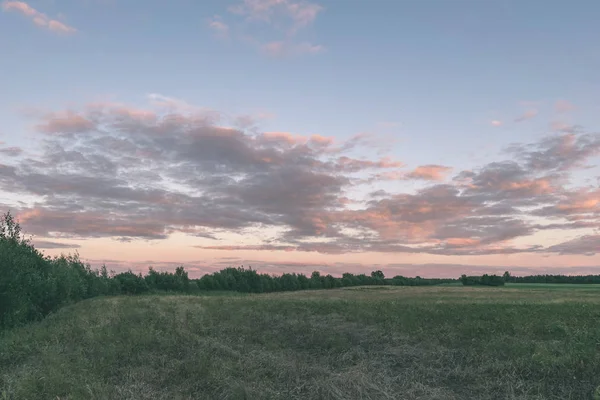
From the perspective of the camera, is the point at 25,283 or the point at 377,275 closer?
the point at 25,283

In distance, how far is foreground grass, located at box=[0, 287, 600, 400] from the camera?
15352mm

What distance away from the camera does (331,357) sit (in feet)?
65.3

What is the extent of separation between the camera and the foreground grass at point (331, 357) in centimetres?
1535

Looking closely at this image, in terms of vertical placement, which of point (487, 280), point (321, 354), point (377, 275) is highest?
point (377, 275)

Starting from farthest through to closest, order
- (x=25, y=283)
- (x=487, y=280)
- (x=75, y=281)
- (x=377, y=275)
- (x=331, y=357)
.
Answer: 1. (x=377, y=275)
2. (x=487, y=280)
3. (x=75, y=281)
4. (x=25, y=283)
5. (x=331, y=357)

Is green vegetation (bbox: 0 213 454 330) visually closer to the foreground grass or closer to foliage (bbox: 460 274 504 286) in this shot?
the foreground grass

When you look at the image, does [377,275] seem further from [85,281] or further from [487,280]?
[85,281]

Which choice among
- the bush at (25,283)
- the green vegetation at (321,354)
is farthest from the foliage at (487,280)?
the bush at (25,283)

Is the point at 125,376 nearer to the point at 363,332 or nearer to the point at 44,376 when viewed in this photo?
the point at 44,376

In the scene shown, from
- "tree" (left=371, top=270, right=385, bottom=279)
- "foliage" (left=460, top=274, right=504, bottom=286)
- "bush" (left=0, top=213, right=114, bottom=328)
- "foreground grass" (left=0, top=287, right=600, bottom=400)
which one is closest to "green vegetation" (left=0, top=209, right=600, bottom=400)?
"foreground grass" (left=0, top=287, right=600, bottom=400)

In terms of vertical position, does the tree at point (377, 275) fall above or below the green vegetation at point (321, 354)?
above

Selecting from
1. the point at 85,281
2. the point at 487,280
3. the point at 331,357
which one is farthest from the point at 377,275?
the point at 331,357

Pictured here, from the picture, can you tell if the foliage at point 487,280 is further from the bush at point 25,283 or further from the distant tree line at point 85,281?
the bush at point 25,283

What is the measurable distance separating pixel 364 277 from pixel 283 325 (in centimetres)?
12045
